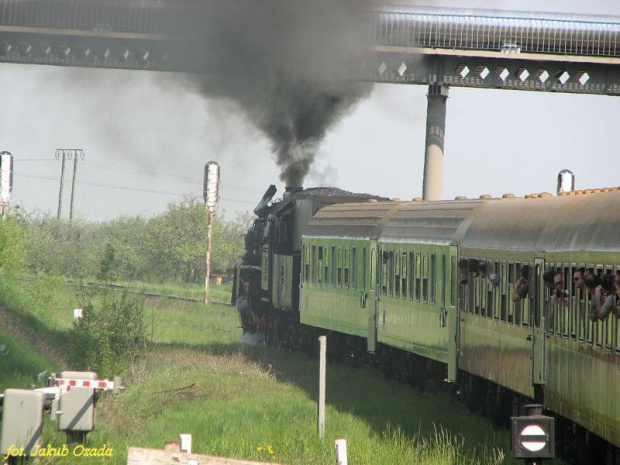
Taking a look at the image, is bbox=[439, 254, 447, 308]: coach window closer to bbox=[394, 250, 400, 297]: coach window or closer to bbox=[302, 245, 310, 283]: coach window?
bbox=[394, 250, 400, 297]: coach window

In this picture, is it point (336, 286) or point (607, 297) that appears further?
point (336, 286)

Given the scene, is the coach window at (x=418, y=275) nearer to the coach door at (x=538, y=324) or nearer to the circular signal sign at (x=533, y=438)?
the coach door at (x=538, y=324)

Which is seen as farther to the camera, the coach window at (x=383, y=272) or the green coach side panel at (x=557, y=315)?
the coach window at (x=383, y=272)

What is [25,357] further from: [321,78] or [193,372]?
[321,78]

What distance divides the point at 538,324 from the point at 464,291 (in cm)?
383

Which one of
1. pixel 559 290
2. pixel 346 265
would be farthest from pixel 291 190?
pixel 559 290

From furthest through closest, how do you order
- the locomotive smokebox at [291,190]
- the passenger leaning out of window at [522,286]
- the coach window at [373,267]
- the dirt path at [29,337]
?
the locomotive smokebox at [291,190] < the dirt path at [29,337] < the coach window at [373,267] < the passenger leaning out of window at [522,286]

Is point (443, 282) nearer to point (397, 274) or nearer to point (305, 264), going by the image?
point (397, 274)

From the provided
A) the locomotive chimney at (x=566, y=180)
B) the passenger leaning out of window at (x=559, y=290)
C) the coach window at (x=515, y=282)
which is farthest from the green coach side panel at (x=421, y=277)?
the locomotive chimney at (x=566, y=180)

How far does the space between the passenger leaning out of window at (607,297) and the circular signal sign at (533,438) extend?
2.21m

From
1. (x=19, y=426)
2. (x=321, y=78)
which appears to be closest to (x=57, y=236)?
(x=321, y=78)

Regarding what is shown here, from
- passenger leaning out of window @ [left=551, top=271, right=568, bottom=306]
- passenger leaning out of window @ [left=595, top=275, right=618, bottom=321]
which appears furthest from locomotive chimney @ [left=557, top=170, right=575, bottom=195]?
passenger leaning out of window @ [left=595, top=275, right=618, bottom=321]

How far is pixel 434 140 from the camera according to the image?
35094 mm

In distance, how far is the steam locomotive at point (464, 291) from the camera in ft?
39.4
